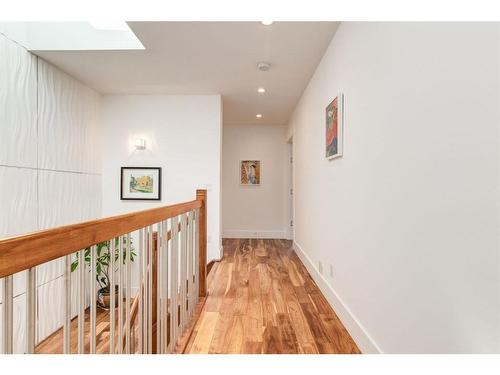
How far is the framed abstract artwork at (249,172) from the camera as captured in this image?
650cm

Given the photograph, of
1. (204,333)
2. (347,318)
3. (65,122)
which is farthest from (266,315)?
(65,122)

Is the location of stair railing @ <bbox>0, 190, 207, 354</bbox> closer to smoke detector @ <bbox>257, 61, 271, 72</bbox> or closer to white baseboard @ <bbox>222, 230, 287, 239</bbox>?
smoke detector @ <bbox>257, 61, 271, 72</bbox>

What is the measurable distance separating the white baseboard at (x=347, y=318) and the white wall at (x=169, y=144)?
1800 millimetres

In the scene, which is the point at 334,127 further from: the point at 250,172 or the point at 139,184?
the point at 250,172

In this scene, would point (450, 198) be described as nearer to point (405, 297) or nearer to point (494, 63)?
point (494, 63)

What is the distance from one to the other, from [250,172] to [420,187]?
529 centimetres

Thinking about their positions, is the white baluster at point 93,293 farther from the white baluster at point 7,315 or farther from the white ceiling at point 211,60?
the white ceiling at point 211,60

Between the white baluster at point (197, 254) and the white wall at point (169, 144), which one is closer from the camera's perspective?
the white baluster at point (197, 254)

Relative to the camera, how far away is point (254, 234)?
21.3 feet

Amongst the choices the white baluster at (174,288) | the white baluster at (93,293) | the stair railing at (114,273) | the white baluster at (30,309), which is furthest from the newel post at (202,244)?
the white baluster at (30,309)

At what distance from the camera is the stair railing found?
23.9 inches

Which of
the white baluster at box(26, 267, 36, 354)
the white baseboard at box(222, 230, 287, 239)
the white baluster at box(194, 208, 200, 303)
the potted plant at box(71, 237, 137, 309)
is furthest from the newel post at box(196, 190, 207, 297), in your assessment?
the white baseboard at box(222, 230, 287, 239)

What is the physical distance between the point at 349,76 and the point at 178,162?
9.42ft
